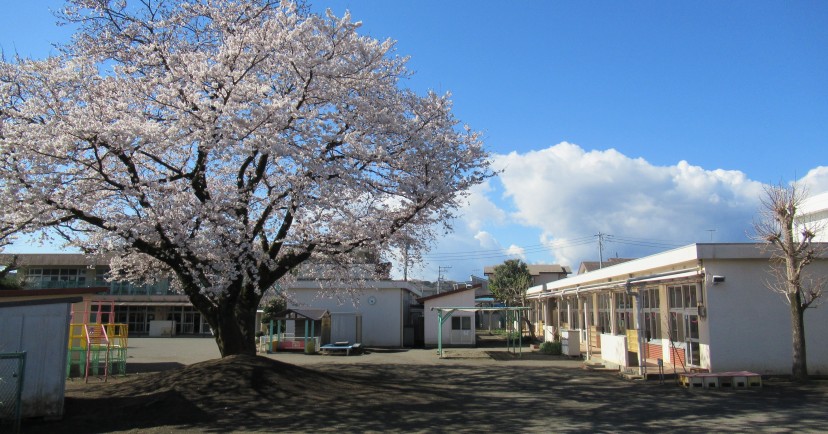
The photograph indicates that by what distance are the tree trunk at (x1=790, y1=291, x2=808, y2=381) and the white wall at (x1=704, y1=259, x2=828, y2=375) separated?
3.32 ft

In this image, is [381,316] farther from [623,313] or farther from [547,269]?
[547,269]

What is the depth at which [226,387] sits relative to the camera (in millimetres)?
13008

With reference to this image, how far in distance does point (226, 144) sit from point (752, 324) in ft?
48.1

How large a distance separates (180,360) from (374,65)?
16.1 metres

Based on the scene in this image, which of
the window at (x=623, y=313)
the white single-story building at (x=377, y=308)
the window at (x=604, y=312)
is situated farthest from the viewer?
the white single-story building at (x=377, y=308)

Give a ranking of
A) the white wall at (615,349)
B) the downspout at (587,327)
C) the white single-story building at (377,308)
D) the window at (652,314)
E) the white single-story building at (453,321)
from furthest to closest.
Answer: the white single-story building at (377,308) → the white single-story building at (453,321) → the downspout at (587,327) → the window at (652,314) → the white wall at (615,349)

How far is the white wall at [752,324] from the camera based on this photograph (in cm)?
1639

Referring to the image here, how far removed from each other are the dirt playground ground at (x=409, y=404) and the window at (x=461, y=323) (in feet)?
52.0

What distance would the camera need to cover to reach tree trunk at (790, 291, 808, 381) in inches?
601

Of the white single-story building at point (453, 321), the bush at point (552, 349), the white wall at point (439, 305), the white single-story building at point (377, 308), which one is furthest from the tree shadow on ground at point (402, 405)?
the white wall at point (439, 305)

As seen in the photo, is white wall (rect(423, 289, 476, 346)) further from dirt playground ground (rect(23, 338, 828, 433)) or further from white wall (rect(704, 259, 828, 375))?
white wall (rect(704, 259, 828, 375))

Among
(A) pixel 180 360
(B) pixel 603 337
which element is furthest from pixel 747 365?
(A) pixel 180 360

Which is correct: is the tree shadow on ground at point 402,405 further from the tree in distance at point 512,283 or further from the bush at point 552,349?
the tree in distance at point 512,283

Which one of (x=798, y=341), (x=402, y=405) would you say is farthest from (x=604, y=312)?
(x=402, y=405)
